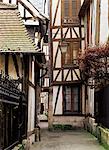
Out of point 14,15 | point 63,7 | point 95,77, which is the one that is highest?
point 63,7

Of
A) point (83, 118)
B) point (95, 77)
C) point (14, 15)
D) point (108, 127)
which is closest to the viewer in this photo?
point (14, 15)

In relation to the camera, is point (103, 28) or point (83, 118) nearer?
point (103, 28)

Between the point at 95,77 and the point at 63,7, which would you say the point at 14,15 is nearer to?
the point at 95,77

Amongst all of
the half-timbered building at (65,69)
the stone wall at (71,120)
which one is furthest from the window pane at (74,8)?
the stone wall at (71,120)

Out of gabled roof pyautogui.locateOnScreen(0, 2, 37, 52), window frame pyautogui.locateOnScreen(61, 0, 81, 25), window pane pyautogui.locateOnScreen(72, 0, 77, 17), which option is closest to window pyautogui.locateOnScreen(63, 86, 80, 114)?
window frame pyautogui.locateOnScreen(61, 0, 81, 25)

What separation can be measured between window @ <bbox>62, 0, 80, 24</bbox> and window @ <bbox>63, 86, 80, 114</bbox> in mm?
4787

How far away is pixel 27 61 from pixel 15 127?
3358 mm

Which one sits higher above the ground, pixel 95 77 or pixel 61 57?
pixel 61 57

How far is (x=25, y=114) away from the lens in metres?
14.0

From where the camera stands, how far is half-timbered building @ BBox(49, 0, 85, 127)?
93.3 ft

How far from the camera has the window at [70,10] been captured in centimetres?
2916

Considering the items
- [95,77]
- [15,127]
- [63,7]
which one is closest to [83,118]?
[63,7]

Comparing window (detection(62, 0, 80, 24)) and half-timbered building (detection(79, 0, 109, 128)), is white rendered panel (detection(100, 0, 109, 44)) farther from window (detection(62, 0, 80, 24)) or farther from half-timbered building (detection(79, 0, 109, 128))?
window (detection(62, 0, 80, 24))

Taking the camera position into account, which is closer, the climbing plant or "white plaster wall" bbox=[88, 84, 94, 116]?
the climbing plant
